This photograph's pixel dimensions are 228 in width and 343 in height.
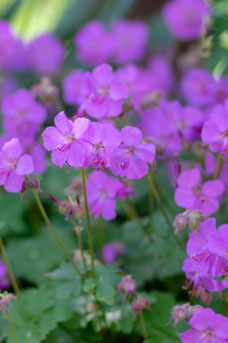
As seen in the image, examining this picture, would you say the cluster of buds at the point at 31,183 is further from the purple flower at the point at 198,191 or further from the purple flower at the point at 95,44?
the purple flower at the point at 95,44

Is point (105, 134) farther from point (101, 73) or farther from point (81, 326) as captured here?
point (81, 326)

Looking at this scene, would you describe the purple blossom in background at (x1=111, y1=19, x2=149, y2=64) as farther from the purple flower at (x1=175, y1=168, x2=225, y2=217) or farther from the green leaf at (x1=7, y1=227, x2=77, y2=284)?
the purple flower at (x1=175, y1=168, x2=225, y2=217)

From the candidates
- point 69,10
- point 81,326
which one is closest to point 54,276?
point 81,326

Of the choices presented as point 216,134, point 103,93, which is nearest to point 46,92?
point 103,93

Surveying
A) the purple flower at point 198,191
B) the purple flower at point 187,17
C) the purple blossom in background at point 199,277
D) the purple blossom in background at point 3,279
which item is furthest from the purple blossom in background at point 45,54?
the purple blossom in background at point 199,277

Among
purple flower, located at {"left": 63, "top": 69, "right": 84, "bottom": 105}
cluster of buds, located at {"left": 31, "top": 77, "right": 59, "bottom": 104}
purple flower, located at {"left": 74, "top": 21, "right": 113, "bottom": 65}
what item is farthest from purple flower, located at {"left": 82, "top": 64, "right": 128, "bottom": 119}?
purple flower, located at {"left": 74, "top": 21, "right": 113, "bottom": 65}
